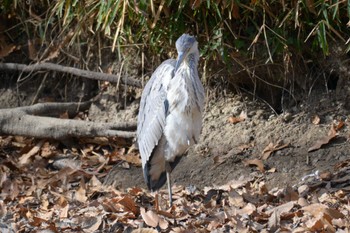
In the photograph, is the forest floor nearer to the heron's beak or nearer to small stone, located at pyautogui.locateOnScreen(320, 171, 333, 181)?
small stone, located at pyautogui.locateOnScreen(320, 171, 333, 181)

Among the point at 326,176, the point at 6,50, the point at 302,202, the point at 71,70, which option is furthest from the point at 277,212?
the point at 6,50

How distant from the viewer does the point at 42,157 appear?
25.4 ft

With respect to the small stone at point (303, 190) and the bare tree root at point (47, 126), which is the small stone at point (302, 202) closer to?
the small stone at point (303, 190)

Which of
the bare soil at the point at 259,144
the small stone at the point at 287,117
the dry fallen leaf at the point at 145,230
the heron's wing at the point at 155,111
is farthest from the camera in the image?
the small stone at the point at 287,117

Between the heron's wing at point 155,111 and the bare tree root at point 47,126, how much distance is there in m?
1.12

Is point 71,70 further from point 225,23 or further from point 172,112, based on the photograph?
point 172,112

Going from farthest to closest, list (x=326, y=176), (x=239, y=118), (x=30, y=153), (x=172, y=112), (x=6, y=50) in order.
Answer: (x=6, y=50) → (x=30, y=153) → (x=239, y=118) → (x=172, y=112) → (x=326, y=176)

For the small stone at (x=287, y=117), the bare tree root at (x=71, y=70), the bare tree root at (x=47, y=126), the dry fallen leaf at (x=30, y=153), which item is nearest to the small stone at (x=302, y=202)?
the small stone at (x=287, y=117)

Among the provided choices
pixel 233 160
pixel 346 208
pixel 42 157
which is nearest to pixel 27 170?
pixel 42 157

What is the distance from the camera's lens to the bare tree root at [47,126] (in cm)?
768

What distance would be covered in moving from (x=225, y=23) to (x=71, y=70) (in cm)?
175

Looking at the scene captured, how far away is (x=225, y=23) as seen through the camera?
22.6 ft

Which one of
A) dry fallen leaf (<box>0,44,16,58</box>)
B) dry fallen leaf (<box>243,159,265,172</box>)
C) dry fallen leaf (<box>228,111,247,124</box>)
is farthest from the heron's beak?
dry fallen leaf (<box>0,44,16,58</box>)

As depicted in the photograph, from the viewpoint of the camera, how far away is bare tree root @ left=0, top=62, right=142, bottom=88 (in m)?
7.78
